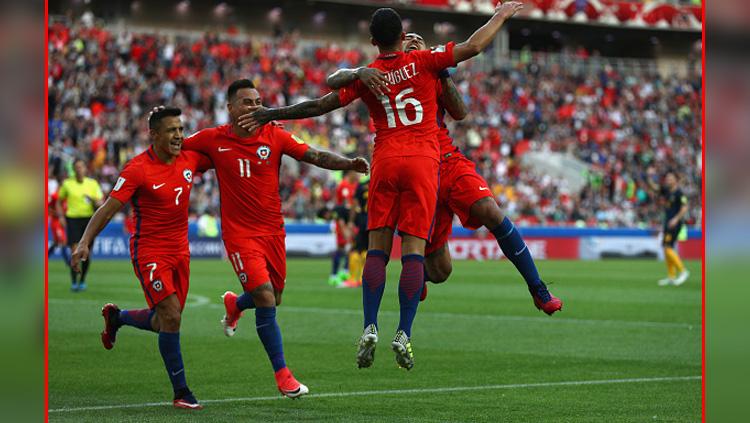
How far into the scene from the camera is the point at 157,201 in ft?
29.0

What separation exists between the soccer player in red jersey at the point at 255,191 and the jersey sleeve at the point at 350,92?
38.5 inches

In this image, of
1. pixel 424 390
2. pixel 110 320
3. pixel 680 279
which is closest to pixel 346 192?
pixel 680 279

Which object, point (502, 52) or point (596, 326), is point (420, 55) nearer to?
point (596, 326)

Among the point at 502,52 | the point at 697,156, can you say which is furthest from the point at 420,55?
the point at 502,52

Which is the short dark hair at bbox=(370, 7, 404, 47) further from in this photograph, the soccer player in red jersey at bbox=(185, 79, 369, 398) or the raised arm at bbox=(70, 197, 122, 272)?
the raised arm at bbox=(70, 197, 122, 272)

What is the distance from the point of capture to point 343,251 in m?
24.4

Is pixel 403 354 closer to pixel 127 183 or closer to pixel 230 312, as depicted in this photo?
pixel 127 183

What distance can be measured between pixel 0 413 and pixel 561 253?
38.0 meters

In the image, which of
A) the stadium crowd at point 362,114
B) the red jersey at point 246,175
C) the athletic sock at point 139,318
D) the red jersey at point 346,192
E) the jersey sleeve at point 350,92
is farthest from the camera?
the stadium crowd at point 362,114

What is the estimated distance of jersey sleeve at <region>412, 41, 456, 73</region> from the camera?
25.1 ft

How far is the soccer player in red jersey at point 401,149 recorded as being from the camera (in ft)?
25.4

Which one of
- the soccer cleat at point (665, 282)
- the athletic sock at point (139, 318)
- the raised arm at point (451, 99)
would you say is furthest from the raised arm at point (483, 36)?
the soccer cleat at point (665, 282)

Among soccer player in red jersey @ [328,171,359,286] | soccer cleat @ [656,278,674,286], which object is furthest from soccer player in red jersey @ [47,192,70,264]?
soccer cleat @ [656,278,674,286]

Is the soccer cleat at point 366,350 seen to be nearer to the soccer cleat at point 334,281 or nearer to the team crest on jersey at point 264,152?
the team crest on jersey at point 264,152
